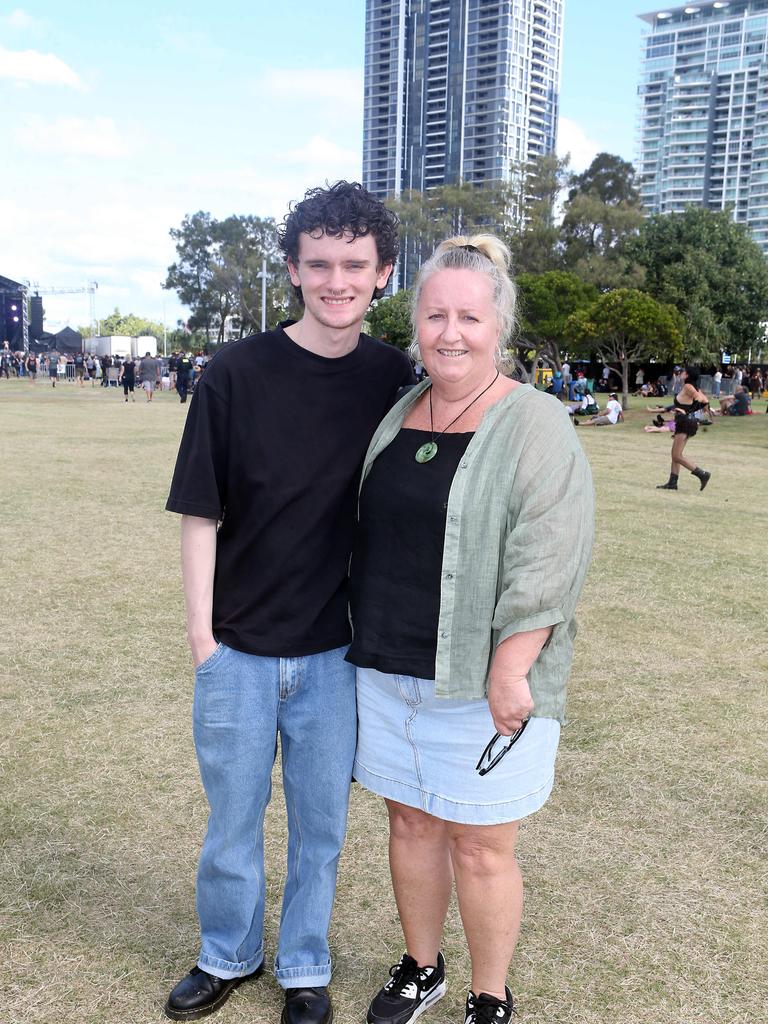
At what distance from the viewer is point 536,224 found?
173 feet

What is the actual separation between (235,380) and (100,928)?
1.80m

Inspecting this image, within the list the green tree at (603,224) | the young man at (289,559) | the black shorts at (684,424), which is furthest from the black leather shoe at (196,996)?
the green tree at (603,224)

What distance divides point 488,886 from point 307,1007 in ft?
2.11

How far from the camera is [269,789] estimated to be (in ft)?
7.99

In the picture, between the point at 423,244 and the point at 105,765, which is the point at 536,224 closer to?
the point at 423,244

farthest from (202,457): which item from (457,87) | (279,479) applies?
(457,87)

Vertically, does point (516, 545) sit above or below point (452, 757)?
above

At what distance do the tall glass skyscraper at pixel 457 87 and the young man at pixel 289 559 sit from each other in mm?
126085

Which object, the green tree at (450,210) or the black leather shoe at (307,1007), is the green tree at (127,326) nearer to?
the green tree at (450,210)

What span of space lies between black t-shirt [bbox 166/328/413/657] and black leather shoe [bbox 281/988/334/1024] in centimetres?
94

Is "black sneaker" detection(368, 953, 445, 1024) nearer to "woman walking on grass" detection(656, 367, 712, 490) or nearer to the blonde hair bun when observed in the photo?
the blonde hair bun

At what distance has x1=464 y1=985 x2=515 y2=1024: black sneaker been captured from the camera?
238 centimetres

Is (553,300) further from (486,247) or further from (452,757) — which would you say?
(452,757)

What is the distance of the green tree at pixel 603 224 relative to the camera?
46.3m
